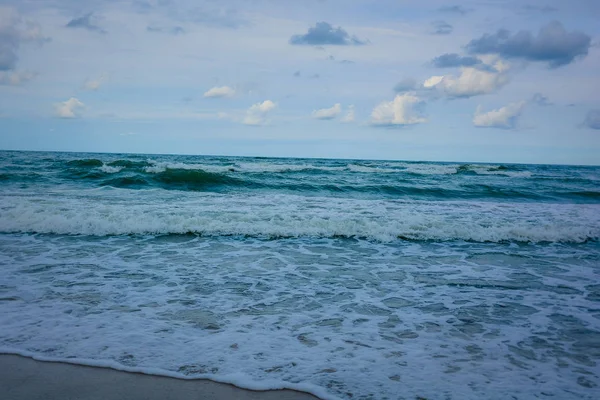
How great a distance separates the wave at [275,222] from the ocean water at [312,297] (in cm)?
5

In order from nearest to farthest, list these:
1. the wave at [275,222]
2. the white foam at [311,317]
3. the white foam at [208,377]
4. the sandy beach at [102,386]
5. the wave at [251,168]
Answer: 1. the sandy beach at [102,386]
2. the white foam at [208,377]
3. the white foam at [311,317]
4. the wave at [275,222]
5. the wave at [251,168]

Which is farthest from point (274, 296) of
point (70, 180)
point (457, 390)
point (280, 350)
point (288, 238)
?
point (70, 180)

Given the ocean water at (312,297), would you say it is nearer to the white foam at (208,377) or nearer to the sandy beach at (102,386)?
the white foam at (208,377)

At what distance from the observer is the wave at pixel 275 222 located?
31.0 feet

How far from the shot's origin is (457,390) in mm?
3150

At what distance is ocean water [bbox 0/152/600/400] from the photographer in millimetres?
3463

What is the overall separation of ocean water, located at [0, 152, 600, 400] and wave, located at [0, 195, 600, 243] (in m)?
0.05

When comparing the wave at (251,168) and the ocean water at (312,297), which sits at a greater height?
the wave at (251,168)

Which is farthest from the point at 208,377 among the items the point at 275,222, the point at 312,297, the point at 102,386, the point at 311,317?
the point at 275,222

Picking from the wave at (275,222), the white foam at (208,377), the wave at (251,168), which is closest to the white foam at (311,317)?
the white foam at (208,377)

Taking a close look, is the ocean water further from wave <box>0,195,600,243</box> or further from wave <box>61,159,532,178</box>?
wave <box>61,159,532,178</box>

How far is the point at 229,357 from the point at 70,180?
1926 centimetres

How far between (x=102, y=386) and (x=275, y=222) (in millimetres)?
7186

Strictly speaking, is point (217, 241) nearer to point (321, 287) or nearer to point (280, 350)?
point (321, 287)
